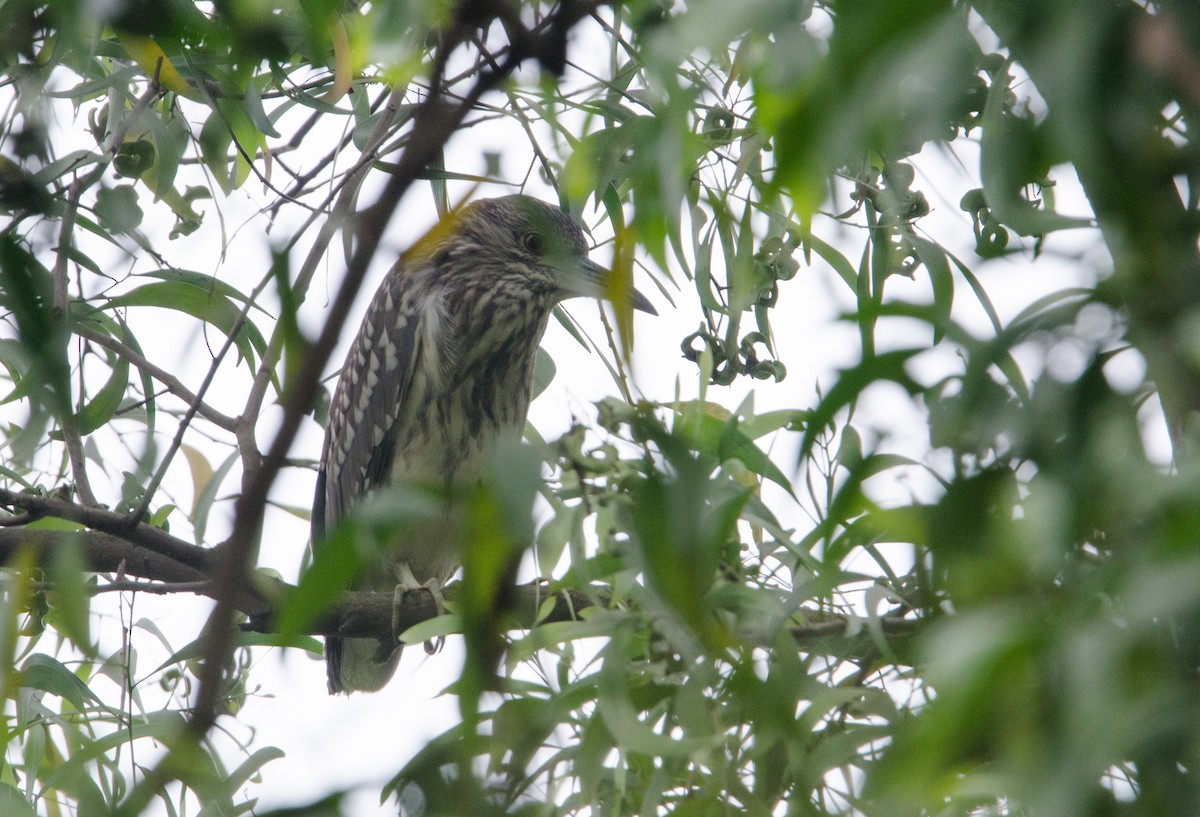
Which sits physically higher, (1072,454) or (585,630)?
(585,630)

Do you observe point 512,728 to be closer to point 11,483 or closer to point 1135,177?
point 1135,177

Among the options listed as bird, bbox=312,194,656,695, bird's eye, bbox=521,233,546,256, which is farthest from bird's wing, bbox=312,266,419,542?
bird's eye, bbox=521,233,546,256

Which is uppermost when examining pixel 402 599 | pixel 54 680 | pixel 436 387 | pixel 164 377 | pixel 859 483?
pixel 436 387

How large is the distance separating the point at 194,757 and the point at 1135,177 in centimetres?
62

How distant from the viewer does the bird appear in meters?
3.30

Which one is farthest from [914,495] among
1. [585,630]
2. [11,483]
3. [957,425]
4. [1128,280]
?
[11,483]

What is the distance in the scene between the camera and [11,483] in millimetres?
2807

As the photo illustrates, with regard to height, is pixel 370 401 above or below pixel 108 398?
above

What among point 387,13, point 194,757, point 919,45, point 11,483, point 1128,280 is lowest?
point 194,757

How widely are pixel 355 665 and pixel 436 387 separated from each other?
2.96ft

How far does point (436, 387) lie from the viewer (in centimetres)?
330

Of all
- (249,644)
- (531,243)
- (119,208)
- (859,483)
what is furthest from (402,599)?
(859,483)

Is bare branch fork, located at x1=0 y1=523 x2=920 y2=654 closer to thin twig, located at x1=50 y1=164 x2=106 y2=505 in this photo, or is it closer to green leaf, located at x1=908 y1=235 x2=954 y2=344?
thin twig, located at x1=50 y1=164 x2=106 y2=505

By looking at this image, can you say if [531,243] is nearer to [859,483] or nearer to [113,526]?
[113,526]
